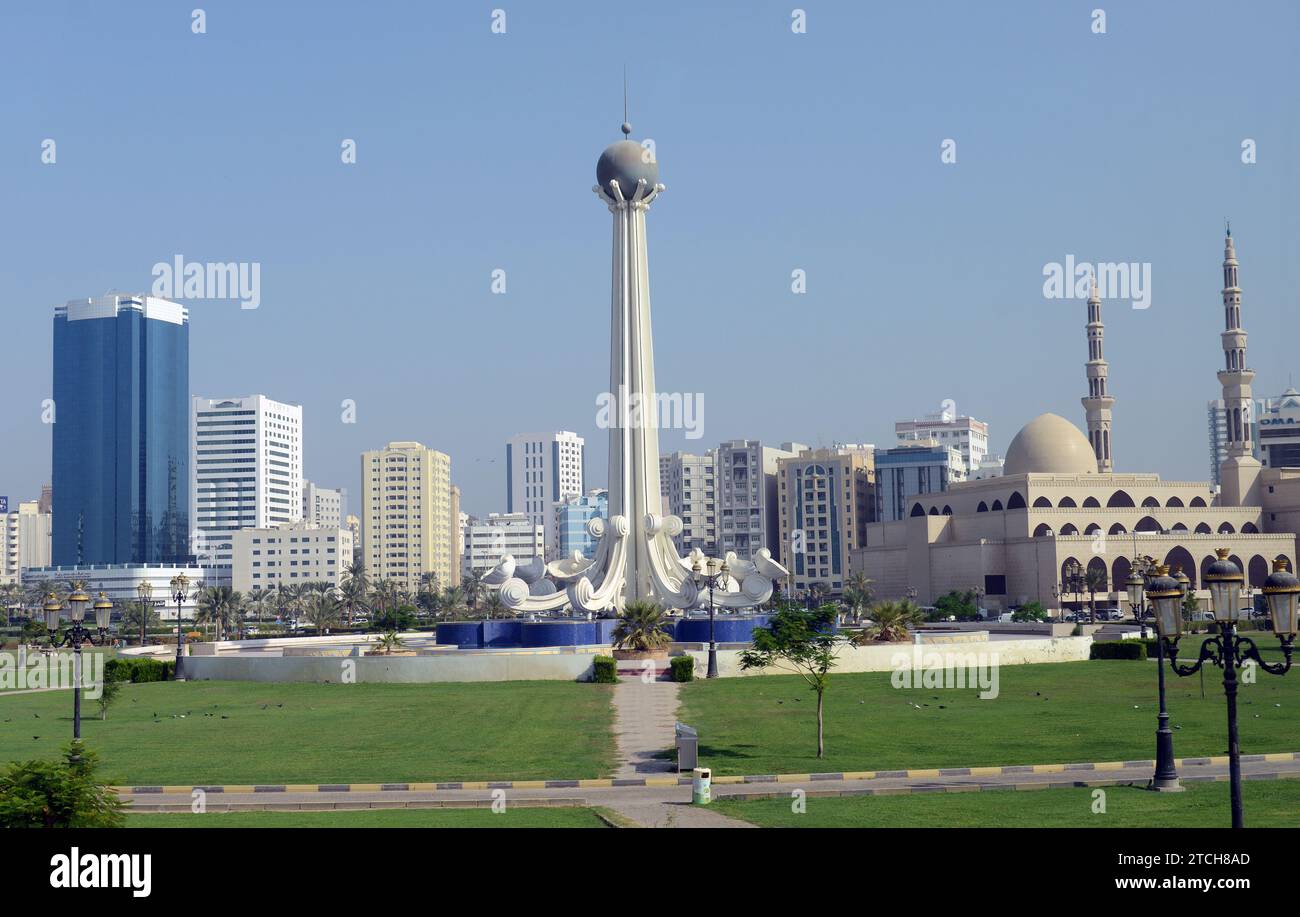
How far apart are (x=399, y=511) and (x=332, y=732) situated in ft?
456

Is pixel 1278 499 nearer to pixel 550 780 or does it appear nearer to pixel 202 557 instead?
pixel 550 780

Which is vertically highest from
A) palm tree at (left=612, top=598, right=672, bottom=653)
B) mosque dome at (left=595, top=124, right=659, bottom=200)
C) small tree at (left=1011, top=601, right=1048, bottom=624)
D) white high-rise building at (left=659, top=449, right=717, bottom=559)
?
mosque dome at (left=595, top=124, right=659, bottom=200)

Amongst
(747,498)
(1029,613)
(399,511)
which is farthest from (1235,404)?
(399,511)

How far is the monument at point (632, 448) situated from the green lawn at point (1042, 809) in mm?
40160

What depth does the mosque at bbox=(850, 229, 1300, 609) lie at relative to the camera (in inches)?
3583

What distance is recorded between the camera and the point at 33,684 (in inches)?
1877

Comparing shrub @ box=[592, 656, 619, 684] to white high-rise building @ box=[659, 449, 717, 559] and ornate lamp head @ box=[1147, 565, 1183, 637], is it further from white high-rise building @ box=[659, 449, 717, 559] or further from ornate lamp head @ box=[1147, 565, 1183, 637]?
white high-rise building @ box=[659, 449, 717, 559]

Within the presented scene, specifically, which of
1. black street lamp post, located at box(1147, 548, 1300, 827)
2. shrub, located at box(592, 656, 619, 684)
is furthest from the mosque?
black street lamp post, located at box(1147, 548, 1300, 827)

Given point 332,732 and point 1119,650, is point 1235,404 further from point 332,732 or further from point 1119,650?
point 332,732

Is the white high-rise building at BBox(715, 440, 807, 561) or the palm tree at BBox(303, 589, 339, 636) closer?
the palm tree at BBox(303, 589, 339, 636)

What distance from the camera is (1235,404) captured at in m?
95.3

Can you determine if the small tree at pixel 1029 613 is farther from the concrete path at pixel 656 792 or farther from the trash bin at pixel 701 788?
the trash bin at pixel 701 788

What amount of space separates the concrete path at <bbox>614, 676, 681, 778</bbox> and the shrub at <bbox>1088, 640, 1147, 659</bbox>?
1769cm
